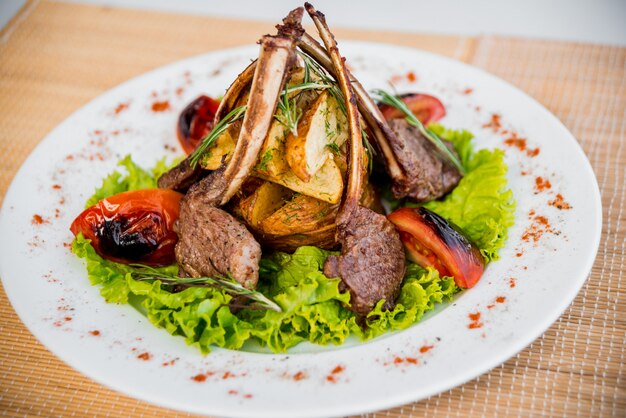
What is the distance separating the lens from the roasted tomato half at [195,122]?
436cm

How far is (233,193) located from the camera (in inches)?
135

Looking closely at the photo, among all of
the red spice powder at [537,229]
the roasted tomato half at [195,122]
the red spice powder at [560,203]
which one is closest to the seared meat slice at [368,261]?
the red spice powder at [537,229]

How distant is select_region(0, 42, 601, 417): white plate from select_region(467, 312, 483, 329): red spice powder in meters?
0.02

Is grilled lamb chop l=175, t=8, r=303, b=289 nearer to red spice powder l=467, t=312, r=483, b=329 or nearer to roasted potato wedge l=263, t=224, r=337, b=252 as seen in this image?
roasted potato wedge l=263, t=224, r=337, b=252

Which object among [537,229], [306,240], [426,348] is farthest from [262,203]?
[537,229]

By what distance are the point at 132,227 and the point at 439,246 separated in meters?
1.55

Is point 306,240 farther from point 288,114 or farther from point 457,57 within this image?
point 457,57

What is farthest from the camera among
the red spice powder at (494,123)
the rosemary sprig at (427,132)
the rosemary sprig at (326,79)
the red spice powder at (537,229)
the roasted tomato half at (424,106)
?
the roasted tomato half at (424,106)

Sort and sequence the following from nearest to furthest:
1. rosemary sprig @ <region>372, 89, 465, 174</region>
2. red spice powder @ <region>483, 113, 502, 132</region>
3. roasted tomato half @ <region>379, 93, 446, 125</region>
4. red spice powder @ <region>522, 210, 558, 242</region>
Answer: red spice powder @ <region>522, 210, 558, 242</region>
rosemary sprig @ <region>372, 89, 465, 174</region>
red spice powder @ <region>483, 113, 502, 132</region>
roasted tomato half @ <region>379, 93, 446, 125</region>

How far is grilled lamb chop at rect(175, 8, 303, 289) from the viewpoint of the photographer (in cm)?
311

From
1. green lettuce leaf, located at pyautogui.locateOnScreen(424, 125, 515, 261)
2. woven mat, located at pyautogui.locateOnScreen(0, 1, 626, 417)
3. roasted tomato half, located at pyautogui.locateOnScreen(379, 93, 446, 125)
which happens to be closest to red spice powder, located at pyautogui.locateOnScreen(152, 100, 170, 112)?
woven mat, located at pyautogui.locateOnScreen(0, 1, 626, 417)

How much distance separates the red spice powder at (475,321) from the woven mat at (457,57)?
0.96ft

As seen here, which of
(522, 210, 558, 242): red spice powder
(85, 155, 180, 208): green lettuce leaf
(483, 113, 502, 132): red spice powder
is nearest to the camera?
(522, 210, 558, 242): red spice powder

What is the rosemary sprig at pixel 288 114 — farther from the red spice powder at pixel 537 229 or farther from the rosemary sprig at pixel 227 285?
the red spice powder at pixel 537 229
